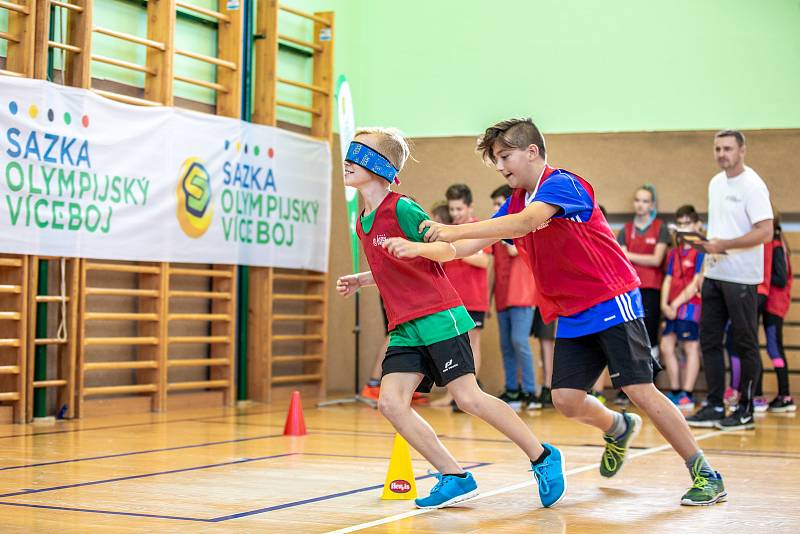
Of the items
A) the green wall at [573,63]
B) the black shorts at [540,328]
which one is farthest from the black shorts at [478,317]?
the green wall at [573,63]

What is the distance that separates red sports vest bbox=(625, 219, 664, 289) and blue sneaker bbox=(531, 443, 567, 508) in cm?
503

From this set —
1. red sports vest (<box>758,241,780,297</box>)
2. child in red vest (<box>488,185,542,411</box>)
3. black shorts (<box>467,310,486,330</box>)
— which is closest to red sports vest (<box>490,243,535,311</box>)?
child in red vest (<box>488,185,542,411</box>)

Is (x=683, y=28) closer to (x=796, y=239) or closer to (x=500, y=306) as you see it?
(x=796, y=239)

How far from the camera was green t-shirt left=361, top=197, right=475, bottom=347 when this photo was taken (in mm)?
3590

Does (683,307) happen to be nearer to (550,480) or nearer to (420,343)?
(550,480)

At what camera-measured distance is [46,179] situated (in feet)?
21.2

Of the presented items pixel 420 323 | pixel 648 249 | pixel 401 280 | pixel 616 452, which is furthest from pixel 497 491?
pixel 648 249

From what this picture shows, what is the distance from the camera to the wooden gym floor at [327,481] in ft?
10.8

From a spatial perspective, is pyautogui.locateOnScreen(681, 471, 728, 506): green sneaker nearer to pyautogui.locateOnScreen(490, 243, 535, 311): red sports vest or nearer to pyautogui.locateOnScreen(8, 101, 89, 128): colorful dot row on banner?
pyautogui.locateOnScreen(490, 243, 535, 311): red sports vest

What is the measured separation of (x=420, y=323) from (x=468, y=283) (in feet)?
13.3

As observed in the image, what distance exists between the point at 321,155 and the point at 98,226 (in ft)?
8.69

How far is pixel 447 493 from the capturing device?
11.7ft

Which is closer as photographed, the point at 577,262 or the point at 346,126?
the point at 577,262

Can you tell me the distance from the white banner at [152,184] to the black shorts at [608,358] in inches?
146
